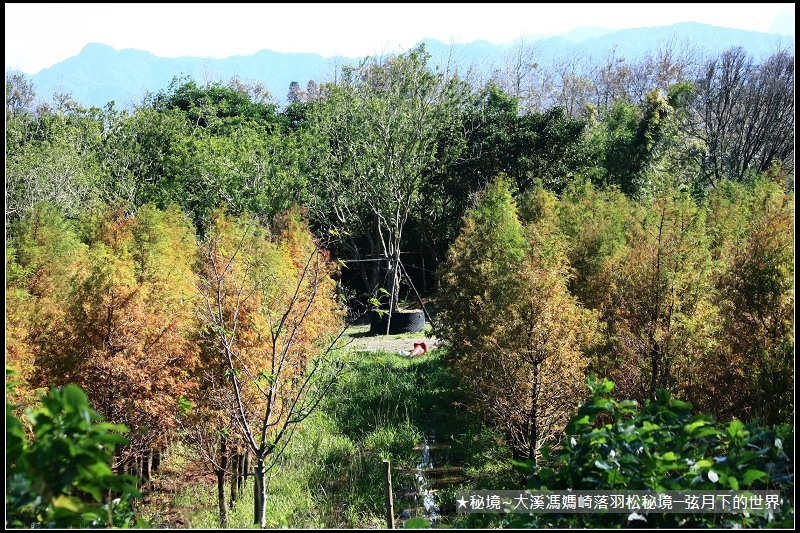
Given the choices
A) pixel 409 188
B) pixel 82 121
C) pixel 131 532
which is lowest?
pixel 131 532

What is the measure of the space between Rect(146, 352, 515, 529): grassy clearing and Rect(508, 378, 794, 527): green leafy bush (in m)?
3.39

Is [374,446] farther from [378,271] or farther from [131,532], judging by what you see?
[378,271]

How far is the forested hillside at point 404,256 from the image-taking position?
269 inches

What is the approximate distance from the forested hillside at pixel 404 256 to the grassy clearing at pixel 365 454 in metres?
0.48

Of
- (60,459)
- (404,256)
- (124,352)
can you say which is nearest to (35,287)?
(124,352)

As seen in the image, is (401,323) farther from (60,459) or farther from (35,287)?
(60,459)

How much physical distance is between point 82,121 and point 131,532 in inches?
798

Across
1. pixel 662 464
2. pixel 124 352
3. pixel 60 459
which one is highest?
pixel 60 459

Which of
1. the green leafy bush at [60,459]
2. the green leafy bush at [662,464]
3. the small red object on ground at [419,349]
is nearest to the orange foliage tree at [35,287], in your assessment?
the green leafy bush at [60,459]

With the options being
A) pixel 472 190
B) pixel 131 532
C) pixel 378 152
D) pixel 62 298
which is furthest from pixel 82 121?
pixel 131 532

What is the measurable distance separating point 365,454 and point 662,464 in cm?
700

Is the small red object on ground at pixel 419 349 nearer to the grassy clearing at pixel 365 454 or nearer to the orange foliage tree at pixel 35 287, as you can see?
the grassy clearing at pixel 365 454

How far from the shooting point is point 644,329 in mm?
7410

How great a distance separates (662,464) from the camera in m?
2.48
